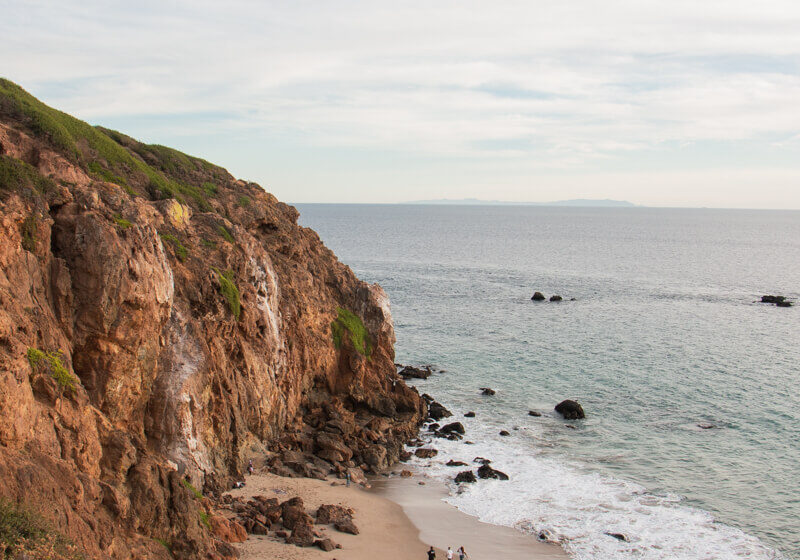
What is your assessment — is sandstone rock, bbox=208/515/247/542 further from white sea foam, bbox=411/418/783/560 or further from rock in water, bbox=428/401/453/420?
rock in water, bbox=428/401/453/420

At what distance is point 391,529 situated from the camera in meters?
33.1

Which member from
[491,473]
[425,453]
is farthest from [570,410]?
[425,453]

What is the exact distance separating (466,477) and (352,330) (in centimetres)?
1512

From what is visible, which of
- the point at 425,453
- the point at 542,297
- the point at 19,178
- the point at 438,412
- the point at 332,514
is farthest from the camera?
the point at 542,297

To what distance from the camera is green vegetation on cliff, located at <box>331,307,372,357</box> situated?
48656 millimetres

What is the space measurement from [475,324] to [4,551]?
222 feet

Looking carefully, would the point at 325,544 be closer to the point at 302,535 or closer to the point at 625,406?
the point at 302,535

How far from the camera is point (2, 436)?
17438mm

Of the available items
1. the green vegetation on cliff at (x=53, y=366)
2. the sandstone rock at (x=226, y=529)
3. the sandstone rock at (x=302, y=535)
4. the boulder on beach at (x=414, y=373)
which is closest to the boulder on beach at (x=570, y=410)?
the boulder on beach at (x=414, y=373)

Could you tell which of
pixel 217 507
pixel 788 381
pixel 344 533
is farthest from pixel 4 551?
pixel 788 381

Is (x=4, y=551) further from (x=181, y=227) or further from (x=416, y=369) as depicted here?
(x=416, y=369)

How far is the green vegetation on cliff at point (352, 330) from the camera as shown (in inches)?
1916

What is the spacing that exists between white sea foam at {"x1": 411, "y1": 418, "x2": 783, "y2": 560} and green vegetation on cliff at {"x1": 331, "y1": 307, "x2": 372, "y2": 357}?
420 inches

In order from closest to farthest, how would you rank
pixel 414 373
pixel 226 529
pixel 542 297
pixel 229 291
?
pixel 226 529
pixel 229 291
pixel 414 373
pixel 542 297
